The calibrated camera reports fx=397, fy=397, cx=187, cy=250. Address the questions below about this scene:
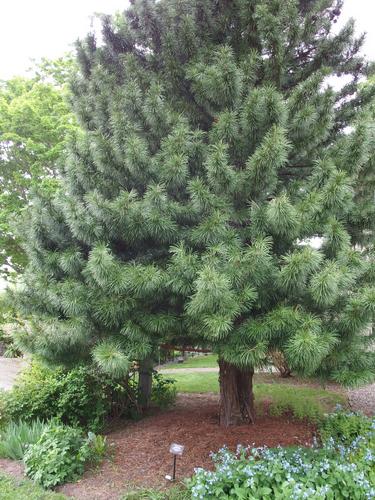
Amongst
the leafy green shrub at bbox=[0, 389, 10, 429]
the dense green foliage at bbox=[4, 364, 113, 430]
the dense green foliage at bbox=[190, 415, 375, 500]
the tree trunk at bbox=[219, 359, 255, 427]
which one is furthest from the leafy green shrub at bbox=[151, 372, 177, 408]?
the dense green foliage at bbox=[190, 415, 375, 500]

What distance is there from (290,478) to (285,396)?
4179 millimetres

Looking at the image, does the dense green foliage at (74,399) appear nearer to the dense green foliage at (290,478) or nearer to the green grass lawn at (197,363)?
the dense green foliage at (290,478)

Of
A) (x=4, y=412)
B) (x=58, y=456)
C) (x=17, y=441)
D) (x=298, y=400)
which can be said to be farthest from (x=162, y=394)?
(x=58, y=456)

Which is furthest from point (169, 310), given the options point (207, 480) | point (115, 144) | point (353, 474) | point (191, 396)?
point (191, 396)

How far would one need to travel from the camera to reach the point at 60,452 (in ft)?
13.1

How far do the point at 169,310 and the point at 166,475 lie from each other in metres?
1.57

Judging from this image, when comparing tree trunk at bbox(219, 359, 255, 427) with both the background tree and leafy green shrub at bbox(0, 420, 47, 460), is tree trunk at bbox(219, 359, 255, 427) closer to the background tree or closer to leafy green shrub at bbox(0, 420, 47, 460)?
leafy green shrub at bbox(0, 420, 47, 460)

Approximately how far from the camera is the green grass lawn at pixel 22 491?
11.5ft

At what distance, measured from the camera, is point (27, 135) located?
10.6 meters

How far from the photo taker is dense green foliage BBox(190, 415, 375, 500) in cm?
298

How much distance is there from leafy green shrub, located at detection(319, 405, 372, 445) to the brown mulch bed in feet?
0.79

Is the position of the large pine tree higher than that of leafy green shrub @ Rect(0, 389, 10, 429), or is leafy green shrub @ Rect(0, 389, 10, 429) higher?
the large pine tree

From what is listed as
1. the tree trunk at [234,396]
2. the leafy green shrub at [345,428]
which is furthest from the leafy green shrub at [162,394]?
the leafy green shrub at [345,428]

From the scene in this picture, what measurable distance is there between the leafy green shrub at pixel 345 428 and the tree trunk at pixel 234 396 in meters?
0.91
